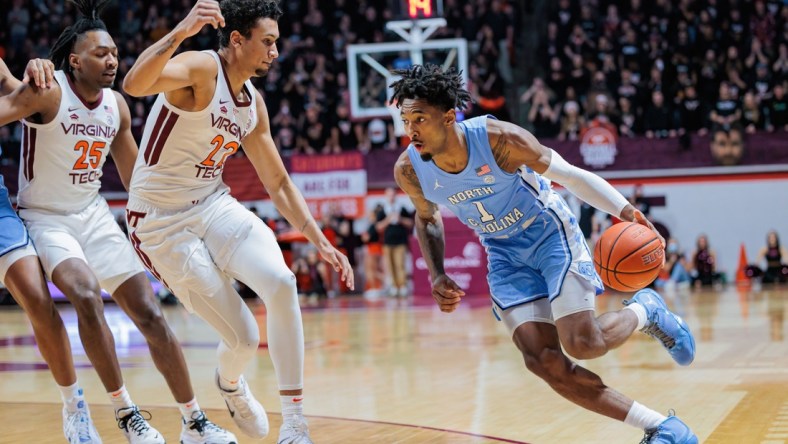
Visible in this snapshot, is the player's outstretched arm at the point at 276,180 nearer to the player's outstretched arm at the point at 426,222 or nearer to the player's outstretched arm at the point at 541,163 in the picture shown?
the player's outstretched arm at the point at 426,222

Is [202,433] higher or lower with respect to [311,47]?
lower

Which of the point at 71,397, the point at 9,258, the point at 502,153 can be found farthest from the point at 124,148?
the point at 502,153

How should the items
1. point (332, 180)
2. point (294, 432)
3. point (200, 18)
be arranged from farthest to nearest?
1. point (332, 180)
2. point (294, 432)
3. point (200, 18)

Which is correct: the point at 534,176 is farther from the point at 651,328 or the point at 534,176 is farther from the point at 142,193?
the point at 142,193

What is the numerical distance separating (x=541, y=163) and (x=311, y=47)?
57.9 ft

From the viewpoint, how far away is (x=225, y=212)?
5340 millimetres

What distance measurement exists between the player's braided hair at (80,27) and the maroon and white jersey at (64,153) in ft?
0.51

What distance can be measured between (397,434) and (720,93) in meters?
14.7

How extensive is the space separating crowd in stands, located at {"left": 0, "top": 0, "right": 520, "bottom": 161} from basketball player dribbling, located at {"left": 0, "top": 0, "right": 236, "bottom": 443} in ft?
42.5

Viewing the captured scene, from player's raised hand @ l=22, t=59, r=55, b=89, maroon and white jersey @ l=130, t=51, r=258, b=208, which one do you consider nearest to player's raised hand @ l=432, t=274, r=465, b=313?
maroon and white jersey @ l=130, t=51, r=258, b=208

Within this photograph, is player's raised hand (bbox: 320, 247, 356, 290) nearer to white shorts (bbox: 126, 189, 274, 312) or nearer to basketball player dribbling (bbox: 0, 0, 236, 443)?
white shorts (bbox: 126, 189, 274, 312)

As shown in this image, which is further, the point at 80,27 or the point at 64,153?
the point at 80,27

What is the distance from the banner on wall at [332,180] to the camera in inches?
751

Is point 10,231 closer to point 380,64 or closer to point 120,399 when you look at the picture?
point 120,399
